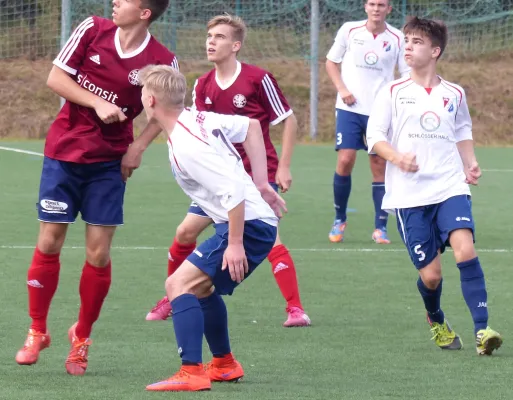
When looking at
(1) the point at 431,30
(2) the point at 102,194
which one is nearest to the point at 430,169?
(1) the point at 431,30

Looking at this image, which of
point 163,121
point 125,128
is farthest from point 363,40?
point 163,121

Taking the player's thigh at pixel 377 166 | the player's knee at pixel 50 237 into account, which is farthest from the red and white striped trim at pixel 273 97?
the player's thigh at pixel 377 166

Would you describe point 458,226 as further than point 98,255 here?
Yes

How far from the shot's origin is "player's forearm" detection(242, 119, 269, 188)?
17.7 ft

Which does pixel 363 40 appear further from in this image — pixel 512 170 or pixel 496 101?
pixel 496 101

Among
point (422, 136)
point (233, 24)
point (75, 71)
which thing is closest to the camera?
point (75, 71)

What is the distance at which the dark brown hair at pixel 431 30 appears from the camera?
6.41 meters

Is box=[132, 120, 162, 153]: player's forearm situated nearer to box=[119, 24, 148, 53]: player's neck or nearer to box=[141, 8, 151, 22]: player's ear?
box=[119, 24, 148, 53]: player's neck

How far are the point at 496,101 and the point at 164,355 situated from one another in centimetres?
1856

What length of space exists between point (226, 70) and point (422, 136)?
4.19 feet

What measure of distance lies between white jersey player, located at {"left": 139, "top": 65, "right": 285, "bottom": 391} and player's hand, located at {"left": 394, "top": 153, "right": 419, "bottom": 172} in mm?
1000

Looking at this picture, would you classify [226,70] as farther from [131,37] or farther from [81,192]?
[81,192]

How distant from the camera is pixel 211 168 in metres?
4.99

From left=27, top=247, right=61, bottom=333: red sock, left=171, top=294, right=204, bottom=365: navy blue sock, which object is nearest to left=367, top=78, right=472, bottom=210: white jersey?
left=171, top=294, right=204, bottom=365: navy blue sock
